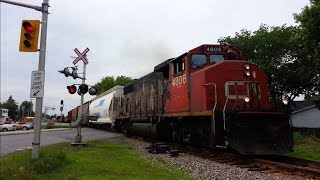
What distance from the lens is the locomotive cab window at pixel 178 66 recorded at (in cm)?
1482

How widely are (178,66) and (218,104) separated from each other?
328 cm

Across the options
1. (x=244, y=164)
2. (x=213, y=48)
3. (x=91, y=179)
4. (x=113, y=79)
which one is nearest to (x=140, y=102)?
(x=213, y=48)

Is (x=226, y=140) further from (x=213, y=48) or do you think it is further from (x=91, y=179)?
(x=91, y=179)

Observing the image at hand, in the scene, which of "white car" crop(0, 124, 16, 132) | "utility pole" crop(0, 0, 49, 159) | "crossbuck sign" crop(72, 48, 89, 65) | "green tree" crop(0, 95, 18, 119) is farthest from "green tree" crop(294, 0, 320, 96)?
"green tree" crop(0, 95, 18, 119)

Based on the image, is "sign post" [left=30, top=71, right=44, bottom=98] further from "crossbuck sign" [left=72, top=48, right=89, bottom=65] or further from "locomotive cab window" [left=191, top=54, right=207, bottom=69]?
"crossbuck sign" [left=72, top=48, right=89, bottom=65]

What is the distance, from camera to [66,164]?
34.4 ft

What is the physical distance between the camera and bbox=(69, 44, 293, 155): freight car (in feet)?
37.2

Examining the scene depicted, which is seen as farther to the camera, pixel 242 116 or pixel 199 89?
pixel 199 89

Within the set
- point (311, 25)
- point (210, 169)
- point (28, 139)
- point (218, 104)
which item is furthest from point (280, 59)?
point (210, 169)

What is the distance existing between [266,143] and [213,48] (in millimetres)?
4366

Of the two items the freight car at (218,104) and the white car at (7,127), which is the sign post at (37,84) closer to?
the freight car at (218,104)

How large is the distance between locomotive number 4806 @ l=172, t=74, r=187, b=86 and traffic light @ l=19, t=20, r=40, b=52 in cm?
573

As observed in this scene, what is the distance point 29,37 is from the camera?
35.7 ft

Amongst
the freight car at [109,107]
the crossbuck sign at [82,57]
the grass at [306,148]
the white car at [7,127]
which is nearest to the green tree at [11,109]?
the white car at [7,127]
